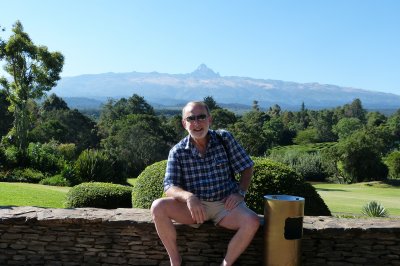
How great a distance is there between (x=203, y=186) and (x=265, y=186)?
6.83 feet

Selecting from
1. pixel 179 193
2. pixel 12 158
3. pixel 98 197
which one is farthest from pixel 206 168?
pixel 12 158

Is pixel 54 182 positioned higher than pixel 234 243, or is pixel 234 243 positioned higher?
pixel 234 243

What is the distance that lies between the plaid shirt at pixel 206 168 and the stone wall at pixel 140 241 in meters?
0.58

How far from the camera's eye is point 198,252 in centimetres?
506

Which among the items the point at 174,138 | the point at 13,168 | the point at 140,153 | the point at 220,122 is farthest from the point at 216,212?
the point at 220,122

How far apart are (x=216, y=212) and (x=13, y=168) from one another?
18.2 m

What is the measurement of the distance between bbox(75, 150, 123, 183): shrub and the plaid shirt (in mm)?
13168

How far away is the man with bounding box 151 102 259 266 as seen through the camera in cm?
429

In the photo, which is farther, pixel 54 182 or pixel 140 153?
pixel 140 153

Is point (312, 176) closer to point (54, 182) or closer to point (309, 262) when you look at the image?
point (54, 182)

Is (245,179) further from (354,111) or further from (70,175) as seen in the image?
(354,111)

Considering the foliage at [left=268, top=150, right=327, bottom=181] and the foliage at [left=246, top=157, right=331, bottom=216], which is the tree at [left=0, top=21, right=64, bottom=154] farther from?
the foliage at [left=246, top=157, right=331, bottom=216]

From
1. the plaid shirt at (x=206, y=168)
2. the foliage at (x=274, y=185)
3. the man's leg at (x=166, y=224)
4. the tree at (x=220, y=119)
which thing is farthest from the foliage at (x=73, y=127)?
the man's leg at (x=166, y=224)

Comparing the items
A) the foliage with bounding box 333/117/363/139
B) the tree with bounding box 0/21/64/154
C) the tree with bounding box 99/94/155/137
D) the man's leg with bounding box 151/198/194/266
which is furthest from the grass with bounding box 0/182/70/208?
the foliage with bounding box 333/117/363/139
